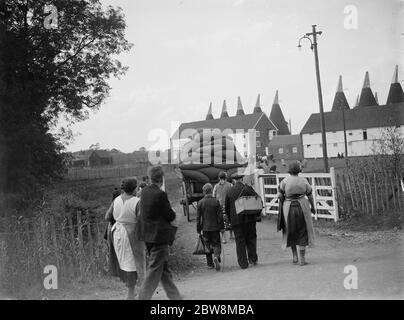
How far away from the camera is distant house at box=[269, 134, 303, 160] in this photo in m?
60.1

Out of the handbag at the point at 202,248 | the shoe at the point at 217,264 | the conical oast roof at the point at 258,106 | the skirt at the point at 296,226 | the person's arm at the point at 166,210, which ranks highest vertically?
the conical oast roof at the point at 258,106

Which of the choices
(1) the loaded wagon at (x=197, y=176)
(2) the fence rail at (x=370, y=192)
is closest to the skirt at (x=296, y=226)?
(2) the fence rail at (x=370, y=192)

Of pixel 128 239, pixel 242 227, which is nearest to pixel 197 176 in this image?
pixel 242 227

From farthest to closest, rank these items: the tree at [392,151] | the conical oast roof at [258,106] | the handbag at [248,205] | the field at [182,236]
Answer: the conical oast roof at [258,106] < the tree at [392,151] < the handbag at [248,205] < the field at [182,236]

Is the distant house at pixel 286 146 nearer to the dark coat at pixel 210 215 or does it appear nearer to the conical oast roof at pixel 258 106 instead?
the conical oast roof at pixel 258 106

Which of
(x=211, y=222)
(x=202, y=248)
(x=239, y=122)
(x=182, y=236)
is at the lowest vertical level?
(x=182, y=236)

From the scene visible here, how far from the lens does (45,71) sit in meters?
12.6

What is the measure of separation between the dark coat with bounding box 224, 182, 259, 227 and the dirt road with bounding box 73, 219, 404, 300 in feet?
2.78

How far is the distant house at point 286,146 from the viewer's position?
197 ft

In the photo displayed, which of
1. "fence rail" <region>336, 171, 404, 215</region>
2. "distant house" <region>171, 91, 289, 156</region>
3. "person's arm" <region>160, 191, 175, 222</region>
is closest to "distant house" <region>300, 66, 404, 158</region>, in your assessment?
"distant house" <region>171, 91, 289, 156</region>

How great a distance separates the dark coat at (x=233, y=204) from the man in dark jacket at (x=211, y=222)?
18 cm

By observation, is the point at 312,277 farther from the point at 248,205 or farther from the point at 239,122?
the point at 239,122

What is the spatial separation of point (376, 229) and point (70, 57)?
30.8ft

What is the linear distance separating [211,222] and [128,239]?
259 cm
